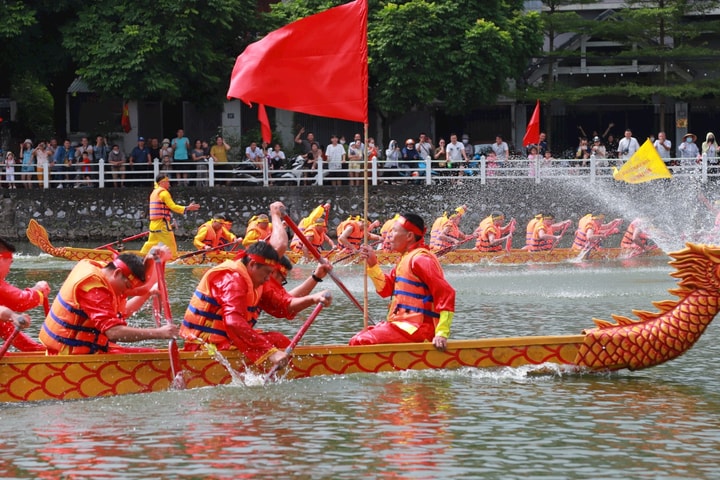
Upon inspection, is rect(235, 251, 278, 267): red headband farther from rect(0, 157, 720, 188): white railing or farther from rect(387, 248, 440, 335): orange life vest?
rect(0, 157, 720, 188): white railing

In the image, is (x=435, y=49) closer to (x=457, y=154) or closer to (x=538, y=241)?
(x=457, y=154)

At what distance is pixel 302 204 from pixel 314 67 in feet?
66.2

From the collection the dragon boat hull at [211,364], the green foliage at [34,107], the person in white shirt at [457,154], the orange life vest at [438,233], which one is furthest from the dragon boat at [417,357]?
the green foliage at [34,107]

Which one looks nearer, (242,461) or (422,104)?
(242,461)

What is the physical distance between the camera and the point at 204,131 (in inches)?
1596

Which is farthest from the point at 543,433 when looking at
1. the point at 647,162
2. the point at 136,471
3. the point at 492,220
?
the point at 492,220

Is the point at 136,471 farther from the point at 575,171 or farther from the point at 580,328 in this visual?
the point at 575,171

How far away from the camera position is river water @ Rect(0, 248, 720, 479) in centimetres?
932

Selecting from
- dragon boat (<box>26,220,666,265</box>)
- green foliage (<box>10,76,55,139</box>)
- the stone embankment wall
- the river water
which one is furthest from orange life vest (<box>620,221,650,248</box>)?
green foliage (<box>10,76,55,139</box>)

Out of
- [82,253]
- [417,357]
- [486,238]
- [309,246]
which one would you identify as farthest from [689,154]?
[417,357]

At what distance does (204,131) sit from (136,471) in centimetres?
3189

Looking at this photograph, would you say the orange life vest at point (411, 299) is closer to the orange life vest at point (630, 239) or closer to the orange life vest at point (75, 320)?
the orange life vest at point (75, 320)

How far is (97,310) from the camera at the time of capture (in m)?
10.9

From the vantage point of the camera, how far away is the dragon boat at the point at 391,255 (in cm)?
2462
